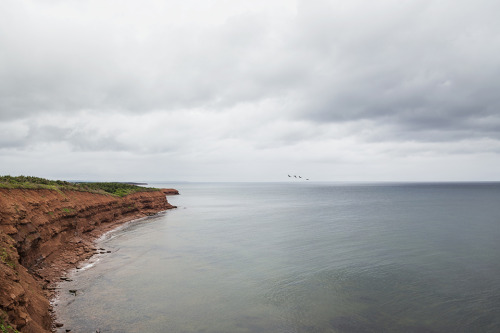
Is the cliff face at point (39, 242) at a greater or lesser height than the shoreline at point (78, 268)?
greater

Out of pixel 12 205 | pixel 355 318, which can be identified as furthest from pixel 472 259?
pixel 12 205

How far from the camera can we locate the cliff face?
48.7 feet

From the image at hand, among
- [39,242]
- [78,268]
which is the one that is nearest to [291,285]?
[78,268]

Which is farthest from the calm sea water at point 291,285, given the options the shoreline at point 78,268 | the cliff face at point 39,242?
the cliff face at point 39,242

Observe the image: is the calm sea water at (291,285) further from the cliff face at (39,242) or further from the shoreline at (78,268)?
the cliff face at (39,242)

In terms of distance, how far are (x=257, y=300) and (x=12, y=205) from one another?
26.0 meters

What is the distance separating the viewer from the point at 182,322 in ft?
61.4

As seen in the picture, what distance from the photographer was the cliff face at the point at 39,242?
14844 mm

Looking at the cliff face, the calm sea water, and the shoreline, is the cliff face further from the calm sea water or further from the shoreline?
the calm sea water

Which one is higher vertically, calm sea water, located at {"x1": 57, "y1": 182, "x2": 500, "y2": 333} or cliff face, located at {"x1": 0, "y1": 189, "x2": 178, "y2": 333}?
cliff face, located at {"x1": 0, "y1": 189, "x2": 178, "y2": 333}

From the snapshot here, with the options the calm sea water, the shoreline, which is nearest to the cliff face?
the shoreline

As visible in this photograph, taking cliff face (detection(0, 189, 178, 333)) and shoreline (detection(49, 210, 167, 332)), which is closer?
cliff face (detection(0, 189, 178, 333))

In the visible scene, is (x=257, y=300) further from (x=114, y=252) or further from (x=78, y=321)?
(x=114, y=252)

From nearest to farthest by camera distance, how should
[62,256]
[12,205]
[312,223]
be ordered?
[12,205], [62,256], [312,223]
